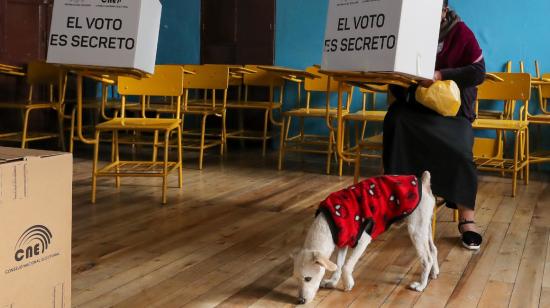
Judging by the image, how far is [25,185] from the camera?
1581 millimetres

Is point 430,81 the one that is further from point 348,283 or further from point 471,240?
point 348,283

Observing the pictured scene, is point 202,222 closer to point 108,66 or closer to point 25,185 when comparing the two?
point 108,66

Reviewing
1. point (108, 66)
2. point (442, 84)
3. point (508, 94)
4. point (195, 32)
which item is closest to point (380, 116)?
point (508, 94)

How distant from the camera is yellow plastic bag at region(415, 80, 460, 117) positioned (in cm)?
280

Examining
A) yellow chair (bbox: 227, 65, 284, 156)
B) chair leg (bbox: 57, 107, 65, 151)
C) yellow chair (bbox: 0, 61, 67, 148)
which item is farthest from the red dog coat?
chair leg (bbox: 57, 107, 65, 151)

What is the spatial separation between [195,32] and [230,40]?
1.24 ft

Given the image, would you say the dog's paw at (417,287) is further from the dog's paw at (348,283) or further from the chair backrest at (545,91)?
the chair backrest at (545,91)

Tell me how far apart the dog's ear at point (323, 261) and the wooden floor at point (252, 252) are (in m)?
0.19

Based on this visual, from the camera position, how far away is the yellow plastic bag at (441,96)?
2799mm

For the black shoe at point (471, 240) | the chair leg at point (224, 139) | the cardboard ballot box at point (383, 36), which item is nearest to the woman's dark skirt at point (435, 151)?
the black shoe at point (471, 240)

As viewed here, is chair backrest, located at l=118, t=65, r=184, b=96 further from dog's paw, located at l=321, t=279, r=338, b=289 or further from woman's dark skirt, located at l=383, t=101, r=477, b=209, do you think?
dog's paw, located at l=321, t=279, r=338, b=289

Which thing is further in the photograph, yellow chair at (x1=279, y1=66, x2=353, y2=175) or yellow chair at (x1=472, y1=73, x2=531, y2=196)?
yellow chair at (x1=279, y1=66, x2=353, y2=175)

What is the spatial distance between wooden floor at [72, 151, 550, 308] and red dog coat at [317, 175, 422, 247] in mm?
246

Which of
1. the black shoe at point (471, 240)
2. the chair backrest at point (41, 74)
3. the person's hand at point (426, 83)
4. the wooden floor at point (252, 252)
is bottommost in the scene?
the wooden floor at point (252, 252)
